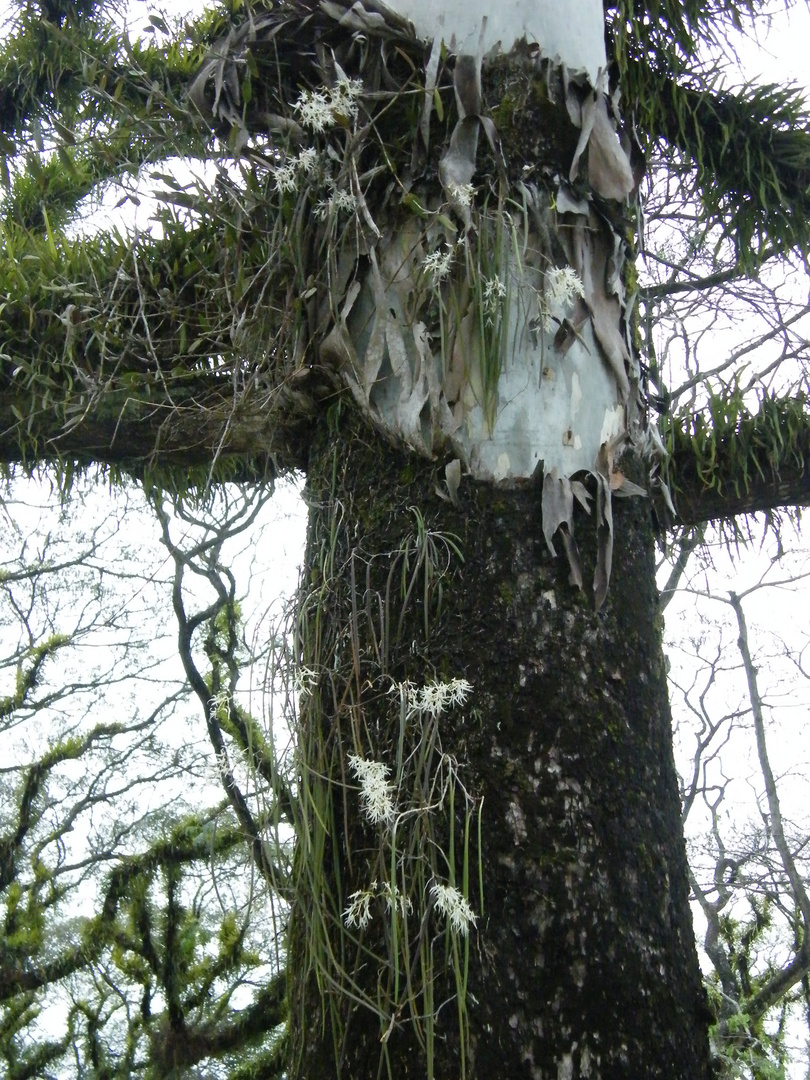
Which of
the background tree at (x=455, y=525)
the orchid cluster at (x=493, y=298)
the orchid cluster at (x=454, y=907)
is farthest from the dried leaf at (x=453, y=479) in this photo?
the orchid cluster at (x=454, y=907)

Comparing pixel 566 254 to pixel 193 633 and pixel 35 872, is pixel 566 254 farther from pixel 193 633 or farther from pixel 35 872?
pixel 35 872

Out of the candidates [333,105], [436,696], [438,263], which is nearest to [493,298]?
[438,263]

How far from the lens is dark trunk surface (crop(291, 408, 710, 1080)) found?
1.27 meters

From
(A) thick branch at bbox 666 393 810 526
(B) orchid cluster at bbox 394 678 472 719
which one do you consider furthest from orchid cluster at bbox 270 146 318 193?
(A) thick branch at bbox 666 393 810 526

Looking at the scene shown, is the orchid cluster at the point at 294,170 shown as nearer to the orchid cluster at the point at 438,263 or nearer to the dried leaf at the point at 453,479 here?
the orchid cluster at the point at 438,263

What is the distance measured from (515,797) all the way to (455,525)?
1.38 feet

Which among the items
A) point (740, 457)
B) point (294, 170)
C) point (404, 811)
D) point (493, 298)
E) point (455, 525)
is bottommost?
point (404, 811)

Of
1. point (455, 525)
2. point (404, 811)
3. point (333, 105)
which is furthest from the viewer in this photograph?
point (333, 105)

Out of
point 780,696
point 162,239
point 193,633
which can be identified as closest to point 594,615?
point 162,239

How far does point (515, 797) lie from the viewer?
1.36 m

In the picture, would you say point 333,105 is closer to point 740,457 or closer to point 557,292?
point 557,292

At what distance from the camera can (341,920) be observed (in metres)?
1.37

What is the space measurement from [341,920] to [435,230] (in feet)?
3.60

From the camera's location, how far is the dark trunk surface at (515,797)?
1267mm
